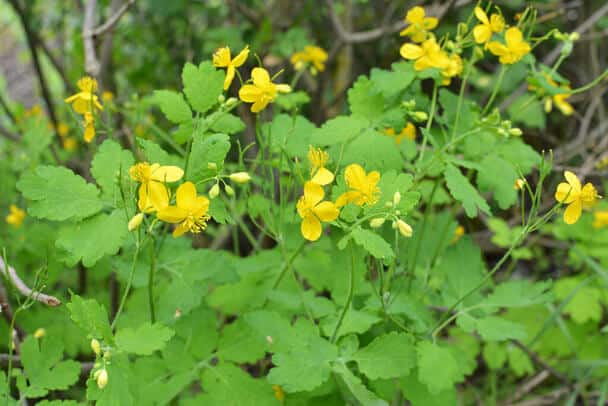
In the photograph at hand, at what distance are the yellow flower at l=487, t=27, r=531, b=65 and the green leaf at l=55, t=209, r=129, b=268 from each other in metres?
1.05

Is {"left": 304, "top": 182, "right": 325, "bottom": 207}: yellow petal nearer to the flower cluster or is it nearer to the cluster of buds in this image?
the cluster of buds

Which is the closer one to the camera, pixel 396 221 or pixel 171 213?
pixel 171 213

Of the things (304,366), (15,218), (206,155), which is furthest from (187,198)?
(15,218)

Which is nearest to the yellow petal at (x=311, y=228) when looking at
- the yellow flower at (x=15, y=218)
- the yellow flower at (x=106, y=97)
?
the yellow flower at (x=106, y=97)

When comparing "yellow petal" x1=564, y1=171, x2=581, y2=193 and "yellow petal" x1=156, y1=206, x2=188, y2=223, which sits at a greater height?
"yellow petal" x1=156, y1=206, x2=188, y2=223

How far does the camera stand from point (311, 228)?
1.23 metres

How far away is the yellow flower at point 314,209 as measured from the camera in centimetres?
119

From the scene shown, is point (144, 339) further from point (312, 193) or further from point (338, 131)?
point (338, 131)

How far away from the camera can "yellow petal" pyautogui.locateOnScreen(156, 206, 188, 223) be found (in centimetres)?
112

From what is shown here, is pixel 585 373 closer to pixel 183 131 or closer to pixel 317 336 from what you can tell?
pixel 317 336

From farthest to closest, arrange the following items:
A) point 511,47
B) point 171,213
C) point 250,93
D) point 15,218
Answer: point 15,218 → point 511,47 → point 250,93 → point 171,213

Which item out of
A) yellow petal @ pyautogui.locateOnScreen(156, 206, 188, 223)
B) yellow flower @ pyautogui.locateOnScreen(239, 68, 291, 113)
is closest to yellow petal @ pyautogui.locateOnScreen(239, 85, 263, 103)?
yellow flower @ pyautogui.locateOnScreen(239, 68, 291, 113)

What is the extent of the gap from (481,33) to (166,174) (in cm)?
96

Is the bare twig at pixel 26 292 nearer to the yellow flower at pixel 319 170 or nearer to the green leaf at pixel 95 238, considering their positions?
the green leaf at pixel 95 238
